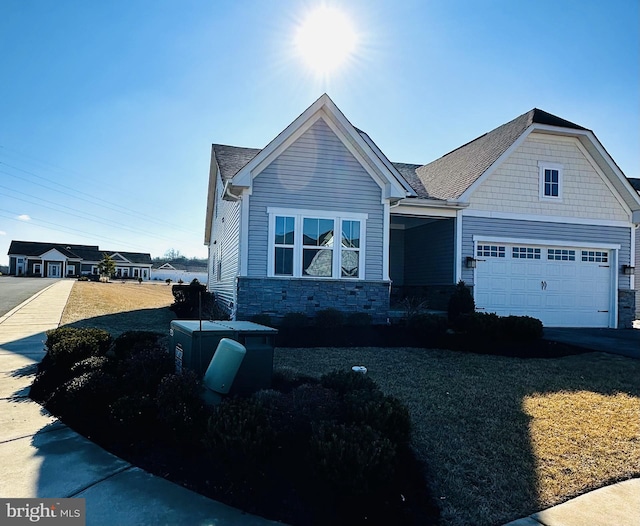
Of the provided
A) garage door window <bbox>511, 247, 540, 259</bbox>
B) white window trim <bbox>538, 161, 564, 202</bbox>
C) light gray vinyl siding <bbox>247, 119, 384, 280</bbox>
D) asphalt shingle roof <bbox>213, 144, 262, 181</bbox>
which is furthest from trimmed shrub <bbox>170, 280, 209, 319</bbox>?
white window trim <bbox>538, 161, 564, 202</bbox>

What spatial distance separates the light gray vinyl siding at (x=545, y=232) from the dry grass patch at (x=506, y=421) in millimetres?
5617

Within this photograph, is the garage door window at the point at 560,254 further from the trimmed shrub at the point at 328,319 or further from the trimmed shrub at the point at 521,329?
the trimmed shrub at the point at 328,319

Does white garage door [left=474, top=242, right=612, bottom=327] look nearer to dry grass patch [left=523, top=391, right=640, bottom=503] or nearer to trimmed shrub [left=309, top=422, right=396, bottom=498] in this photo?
dry grass patch [left=523, top=391, right=640, bottom=503]

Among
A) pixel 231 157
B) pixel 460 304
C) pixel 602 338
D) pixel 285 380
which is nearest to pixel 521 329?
pixel 460 304

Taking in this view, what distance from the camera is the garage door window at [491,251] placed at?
13.8 meters

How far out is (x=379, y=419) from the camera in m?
3.85

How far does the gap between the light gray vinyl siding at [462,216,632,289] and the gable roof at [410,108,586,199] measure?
1.27 meters

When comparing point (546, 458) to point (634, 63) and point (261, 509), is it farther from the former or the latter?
point (634, 63)

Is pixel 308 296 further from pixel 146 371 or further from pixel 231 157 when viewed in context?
pixel 146 371

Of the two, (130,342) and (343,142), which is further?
(343,142)

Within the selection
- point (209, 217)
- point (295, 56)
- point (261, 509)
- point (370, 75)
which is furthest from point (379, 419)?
point (209, 217)

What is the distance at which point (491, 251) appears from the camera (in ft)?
45.6

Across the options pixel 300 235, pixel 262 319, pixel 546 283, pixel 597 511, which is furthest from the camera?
pixel 546 283

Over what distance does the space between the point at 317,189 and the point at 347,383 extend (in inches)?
298
